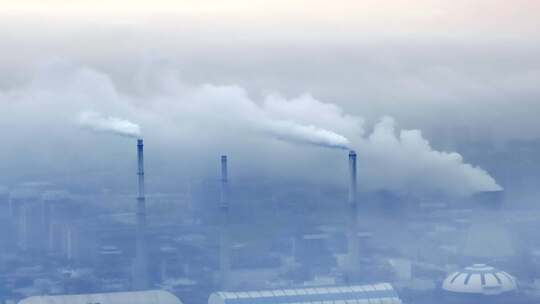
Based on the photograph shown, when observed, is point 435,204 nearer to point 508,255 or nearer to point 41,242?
point 508,255

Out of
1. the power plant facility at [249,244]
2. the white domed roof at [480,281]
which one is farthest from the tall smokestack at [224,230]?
the white domed roof at [480,281]

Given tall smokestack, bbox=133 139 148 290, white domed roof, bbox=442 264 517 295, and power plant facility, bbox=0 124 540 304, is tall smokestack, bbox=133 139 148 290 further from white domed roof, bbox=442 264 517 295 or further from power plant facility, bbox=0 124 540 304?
white domed roof, bbox=442 264 517 295

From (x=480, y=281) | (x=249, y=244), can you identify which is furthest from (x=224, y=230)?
(x=480, y=281)

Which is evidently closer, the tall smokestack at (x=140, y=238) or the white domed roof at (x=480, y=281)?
the white domed roof at (x=480, y=281)

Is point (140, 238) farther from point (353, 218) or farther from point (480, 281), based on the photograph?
point (480, 281)

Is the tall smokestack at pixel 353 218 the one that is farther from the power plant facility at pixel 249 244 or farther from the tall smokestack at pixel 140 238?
the tall smokestack at pixel 140 238

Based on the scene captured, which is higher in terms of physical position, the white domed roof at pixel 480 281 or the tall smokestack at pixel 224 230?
the tall smokestack at pixel 224 230
